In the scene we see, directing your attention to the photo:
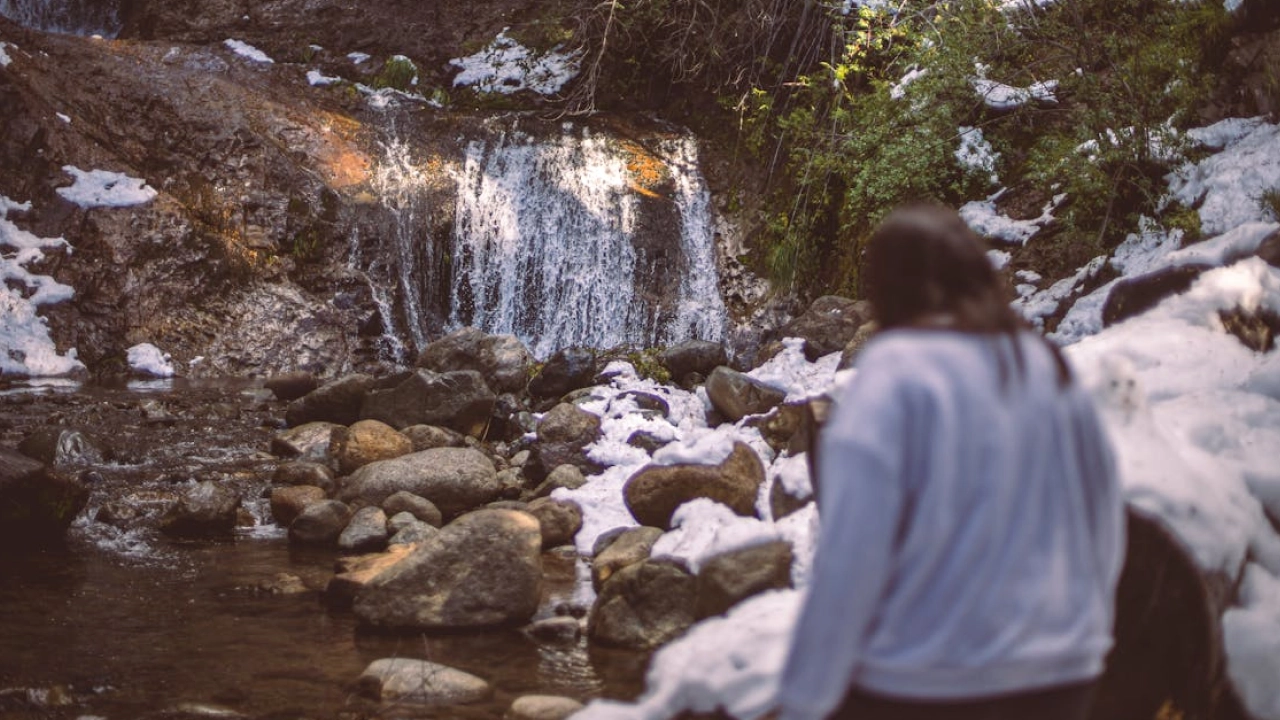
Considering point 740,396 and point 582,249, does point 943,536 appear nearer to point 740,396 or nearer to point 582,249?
point 740,396

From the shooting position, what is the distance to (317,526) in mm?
6828

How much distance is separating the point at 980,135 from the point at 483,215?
7477 millimetres

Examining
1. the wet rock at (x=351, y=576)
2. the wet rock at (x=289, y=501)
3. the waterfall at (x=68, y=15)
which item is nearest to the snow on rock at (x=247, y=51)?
the waterfall at (x=68, y=15)

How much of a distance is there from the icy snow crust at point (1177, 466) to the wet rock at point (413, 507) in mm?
1087

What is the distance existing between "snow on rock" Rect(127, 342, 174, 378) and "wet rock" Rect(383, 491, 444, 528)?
7279mm

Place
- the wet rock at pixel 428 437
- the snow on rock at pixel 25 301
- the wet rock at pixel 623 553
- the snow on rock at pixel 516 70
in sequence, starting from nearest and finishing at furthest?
the wet rock at pixel 623 553 < the wet rock at pixel 428 437 < the snow on rock at pixel 25 301 < the snow on rock at pixel 516 70

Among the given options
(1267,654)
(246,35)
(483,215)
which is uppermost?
(246,35)

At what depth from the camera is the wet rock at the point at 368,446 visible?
27.3ft

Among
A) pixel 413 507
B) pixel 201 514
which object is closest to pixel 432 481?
pixel 413 507

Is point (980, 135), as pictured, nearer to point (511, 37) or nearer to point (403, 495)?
point (403, 495)

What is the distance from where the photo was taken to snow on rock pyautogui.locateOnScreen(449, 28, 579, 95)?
1709 centimetres

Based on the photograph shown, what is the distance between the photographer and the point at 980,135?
32.3ft

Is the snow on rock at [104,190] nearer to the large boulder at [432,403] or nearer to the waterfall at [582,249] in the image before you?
the waterfall at [582,249]

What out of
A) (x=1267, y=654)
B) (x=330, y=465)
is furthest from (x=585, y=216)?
(x=1267, y=654)
